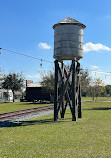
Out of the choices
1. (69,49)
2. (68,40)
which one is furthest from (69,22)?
(69,49)

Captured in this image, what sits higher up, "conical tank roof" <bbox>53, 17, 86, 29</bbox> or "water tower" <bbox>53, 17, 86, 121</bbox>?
"conical tank roof" <bbox>53, 17, 86, 29</bbox>

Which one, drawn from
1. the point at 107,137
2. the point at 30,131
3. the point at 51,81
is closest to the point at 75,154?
the point at 107,137

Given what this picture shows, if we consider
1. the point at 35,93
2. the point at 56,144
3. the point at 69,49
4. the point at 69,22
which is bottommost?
the point at 56,144

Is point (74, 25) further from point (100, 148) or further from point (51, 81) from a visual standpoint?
point (51, 81)

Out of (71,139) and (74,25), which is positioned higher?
(74,25)

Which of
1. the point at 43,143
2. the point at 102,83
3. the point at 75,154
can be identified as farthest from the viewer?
the point at 102,83

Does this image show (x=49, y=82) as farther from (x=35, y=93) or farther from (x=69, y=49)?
(x=69, y=49)

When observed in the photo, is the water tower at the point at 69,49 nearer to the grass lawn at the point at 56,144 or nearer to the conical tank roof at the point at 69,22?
the conical tank roof at the point at 69,22

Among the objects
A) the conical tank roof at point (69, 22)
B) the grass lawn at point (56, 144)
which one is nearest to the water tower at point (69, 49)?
the conical tank roof at point (69, 22)

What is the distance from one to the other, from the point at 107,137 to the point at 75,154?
271 centimetres

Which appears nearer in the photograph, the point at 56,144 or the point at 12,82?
the point at 56,144

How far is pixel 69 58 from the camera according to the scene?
14.5 meters

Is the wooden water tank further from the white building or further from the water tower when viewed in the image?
the white building

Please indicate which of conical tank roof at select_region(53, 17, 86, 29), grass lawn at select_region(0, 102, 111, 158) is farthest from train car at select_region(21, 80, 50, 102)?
grass lawn at select_region(0, 102, 111, 158)
